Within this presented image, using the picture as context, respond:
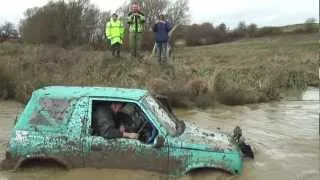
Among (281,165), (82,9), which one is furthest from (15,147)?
(82,9)

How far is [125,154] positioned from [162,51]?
1353 centimetres

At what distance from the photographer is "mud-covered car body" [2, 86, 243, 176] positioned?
27.9 ft

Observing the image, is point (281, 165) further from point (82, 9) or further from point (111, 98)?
point (82, 9)

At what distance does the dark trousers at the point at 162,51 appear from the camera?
21.2m

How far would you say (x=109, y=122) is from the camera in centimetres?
877

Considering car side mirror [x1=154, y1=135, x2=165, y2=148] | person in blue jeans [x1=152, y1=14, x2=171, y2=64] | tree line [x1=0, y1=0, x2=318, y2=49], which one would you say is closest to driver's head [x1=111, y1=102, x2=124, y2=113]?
car side mirror [x1=154, y1=135, x2=165, y2=148]

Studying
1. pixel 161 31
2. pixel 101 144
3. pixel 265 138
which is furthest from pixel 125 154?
pixel 161 31

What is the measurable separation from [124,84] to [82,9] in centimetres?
1422

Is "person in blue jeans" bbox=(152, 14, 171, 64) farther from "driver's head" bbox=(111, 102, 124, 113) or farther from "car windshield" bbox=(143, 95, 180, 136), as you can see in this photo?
"driver's head" bbox=(111, 102, 124, 113)

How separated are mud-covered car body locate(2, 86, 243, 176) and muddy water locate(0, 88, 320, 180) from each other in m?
0.17

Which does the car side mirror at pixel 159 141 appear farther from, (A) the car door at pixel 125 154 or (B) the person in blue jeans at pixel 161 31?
(B) the person in blue jeans at pixel 161 31

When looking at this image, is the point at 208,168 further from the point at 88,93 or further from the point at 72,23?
the point at 72,23

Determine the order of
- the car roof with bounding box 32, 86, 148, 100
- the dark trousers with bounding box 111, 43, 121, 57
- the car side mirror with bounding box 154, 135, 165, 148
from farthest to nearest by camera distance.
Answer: the dark trousers with bounding box 111, 43, 121, 57
the car roof with bounding box 32, 86, 148, 100
the car side mirror with bounding box 154, 135, 165, 148

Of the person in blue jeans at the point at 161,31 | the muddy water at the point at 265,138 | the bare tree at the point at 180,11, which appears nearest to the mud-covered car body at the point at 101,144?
the muddy water at the point at 265,138
